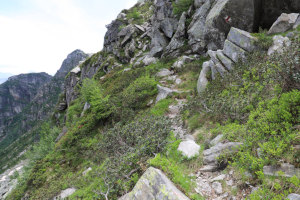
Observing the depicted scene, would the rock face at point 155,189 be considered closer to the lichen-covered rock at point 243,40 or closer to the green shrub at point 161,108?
the green shrub at point 161,108

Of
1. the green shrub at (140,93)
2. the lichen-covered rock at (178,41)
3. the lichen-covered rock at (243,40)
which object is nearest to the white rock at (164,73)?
the green shrub at (140,93)

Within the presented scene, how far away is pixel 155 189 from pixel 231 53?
492 inches

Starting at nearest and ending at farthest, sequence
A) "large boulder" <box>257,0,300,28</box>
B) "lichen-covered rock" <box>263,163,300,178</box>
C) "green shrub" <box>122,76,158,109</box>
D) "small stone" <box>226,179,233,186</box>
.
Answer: "lichen-covered rock" <box>263,163,300,178</box> → "small stone" <box>226,179,233,186</box> → "large boulder" <box>257,0,300,28</box> → "green shrub" <box>122,76,158,109</box>

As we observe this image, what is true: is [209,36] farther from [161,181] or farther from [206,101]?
[161,181]

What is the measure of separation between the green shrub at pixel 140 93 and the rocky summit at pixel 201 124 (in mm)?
124

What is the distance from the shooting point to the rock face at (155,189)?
392cm

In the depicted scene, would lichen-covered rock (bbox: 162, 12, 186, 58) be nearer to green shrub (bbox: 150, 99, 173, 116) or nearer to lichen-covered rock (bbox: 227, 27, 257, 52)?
lichen-covered rock (bbox: 227, 27, 257, 52)

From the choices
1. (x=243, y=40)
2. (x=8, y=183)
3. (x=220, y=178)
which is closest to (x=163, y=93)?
(x=243, y=40)

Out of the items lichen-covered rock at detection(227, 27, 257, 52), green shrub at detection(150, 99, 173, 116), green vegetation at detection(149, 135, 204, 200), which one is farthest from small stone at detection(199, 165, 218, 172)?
lichen-covered rock at detection(227, 27, 257, 52)

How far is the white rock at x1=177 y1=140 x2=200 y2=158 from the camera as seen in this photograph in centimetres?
644

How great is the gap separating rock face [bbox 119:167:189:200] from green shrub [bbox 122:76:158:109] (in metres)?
11.6

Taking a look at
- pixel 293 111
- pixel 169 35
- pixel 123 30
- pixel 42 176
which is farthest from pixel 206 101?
pixel 123 30

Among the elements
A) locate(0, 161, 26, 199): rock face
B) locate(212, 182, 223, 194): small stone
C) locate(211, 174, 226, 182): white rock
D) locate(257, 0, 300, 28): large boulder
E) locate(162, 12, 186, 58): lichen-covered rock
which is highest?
locate(162, 12, 186, 58): lichen-covered rock

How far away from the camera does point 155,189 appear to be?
4.13 metres
